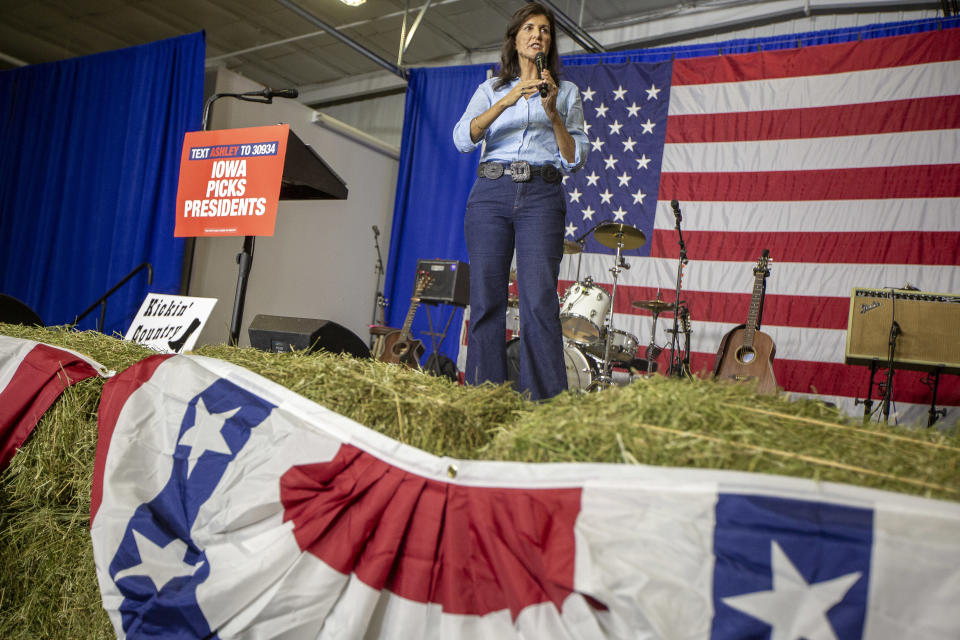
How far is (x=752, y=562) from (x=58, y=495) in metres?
1.33

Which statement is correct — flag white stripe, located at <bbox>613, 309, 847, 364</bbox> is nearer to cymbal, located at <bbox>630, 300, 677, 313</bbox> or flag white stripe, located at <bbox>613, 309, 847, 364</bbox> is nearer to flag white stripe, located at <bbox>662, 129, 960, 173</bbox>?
cymbal, located at <bbox>630, 300, 677, 313</bbox>

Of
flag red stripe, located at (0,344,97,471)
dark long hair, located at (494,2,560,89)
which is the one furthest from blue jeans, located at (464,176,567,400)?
flag red stripe, located at (0,344,97,471)

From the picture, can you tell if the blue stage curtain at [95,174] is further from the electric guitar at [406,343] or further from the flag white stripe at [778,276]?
the flag white stripe at [778,276]

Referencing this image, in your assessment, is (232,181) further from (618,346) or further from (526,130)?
(618,346)

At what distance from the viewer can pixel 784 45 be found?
476 cm

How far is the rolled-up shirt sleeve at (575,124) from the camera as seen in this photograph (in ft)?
6.61

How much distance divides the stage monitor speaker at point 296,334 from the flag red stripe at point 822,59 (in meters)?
3.65

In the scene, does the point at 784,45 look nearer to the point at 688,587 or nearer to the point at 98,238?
the point at 688,587

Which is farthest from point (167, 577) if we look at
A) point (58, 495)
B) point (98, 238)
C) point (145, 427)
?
point (98, 238)

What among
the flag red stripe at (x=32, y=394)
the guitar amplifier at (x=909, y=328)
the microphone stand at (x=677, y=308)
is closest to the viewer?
the flag red stripe at (x=32, y=394)

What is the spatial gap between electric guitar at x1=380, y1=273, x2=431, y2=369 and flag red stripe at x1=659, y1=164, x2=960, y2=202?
1.96m

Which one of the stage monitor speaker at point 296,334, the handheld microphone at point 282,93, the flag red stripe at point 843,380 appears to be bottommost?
the stage monitor speaker at point 296,334

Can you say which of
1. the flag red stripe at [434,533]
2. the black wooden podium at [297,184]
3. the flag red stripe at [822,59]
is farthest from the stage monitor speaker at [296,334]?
the flag red stripe at [822,59]

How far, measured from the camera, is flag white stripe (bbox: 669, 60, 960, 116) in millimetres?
4266
